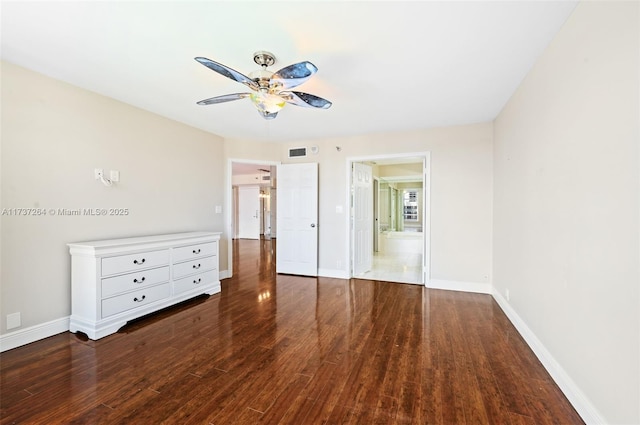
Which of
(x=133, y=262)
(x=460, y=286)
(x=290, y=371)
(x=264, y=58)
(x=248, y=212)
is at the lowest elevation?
(x=290, y=371)

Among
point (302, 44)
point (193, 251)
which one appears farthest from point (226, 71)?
point (193, 251)

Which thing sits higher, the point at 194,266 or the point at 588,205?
the point at 588,205

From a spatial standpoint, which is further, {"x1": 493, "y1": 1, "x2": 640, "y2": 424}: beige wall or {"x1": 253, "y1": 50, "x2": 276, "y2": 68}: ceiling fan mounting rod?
{"x1": 253, "y1": 50, "x2": 276, "y2": 68}: ceiling fan mounting rod

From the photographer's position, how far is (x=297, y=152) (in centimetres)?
515

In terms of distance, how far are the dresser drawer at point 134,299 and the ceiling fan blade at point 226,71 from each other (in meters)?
2.51


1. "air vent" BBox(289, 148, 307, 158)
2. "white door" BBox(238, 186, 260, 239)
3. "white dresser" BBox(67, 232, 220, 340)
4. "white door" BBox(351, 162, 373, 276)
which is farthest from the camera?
"white door" BBox(238, 186, 260, 239)

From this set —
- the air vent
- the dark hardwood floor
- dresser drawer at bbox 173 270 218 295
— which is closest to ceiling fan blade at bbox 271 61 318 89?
the dark hardwood floor

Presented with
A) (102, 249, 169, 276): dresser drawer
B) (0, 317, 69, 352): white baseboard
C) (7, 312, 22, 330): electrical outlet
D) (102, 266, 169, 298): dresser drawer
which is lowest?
(0, 317, 69, 352): white baseboard

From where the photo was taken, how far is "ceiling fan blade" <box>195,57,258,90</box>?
171 cm

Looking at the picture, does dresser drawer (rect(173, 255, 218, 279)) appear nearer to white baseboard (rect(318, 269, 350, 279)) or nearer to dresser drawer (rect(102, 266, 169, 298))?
dresser drawer (rect(102, 266, 169, 298))

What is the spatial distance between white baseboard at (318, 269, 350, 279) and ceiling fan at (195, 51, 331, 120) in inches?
125

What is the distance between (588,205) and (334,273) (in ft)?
12.4

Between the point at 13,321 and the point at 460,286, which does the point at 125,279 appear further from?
the point at 460,286

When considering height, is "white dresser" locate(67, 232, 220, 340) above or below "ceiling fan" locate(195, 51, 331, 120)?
below
